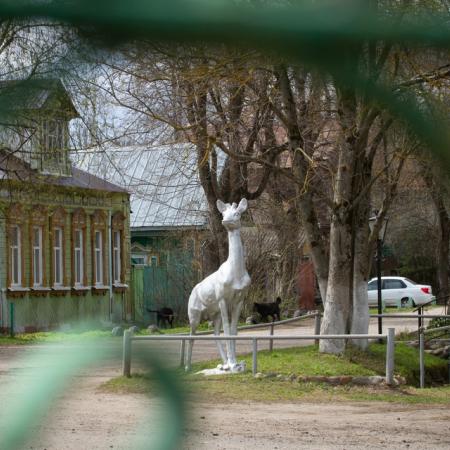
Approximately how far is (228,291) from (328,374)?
1.53 m

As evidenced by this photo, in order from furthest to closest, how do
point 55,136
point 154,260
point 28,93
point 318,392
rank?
point 154,260 → point 318,392 → point 55,136 → point 28,93

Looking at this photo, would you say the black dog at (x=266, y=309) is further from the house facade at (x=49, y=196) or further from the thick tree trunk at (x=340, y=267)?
the house facade at (x=49, y=196)

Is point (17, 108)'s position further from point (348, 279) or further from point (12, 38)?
point (348, 279)

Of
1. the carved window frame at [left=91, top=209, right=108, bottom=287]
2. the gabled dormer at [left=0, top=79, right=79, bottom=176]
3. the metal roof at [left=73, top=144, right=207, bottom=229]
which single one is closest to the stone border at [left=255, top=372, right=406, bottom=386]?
the metal roof at [left=73, top=144, right=207, bottom=229]

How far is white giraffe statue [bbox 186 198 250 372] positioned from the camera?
449 inches

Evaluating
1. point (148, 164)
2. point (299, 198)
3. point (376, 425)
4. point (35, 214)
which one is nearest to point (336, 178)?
point (299, 198)

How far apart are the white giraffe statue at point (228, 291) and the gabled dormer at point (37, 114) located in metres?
10.1

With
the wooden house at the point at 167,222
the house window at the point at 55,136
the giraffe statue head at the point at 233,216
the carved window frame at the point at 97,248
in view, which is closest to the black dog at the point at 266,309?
the wooden house at the point at 167,222

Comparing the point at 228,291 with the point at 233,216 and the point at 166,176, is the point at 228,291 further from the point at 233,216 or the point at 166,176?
the point at 166,176

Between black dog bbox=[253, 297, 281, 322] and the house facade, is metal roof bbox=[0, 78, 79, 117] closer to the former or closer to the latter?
the house facade

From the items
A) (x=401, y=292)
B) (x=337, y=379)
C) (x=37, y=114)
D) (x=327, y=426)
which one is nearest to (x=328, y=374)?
(x=337, y=379)

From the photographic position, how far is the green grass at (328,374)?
31.8ft

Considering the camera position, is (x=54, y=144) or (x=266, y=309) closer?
(x=54, y=144)

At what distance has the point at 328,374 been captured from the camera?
10984mm
